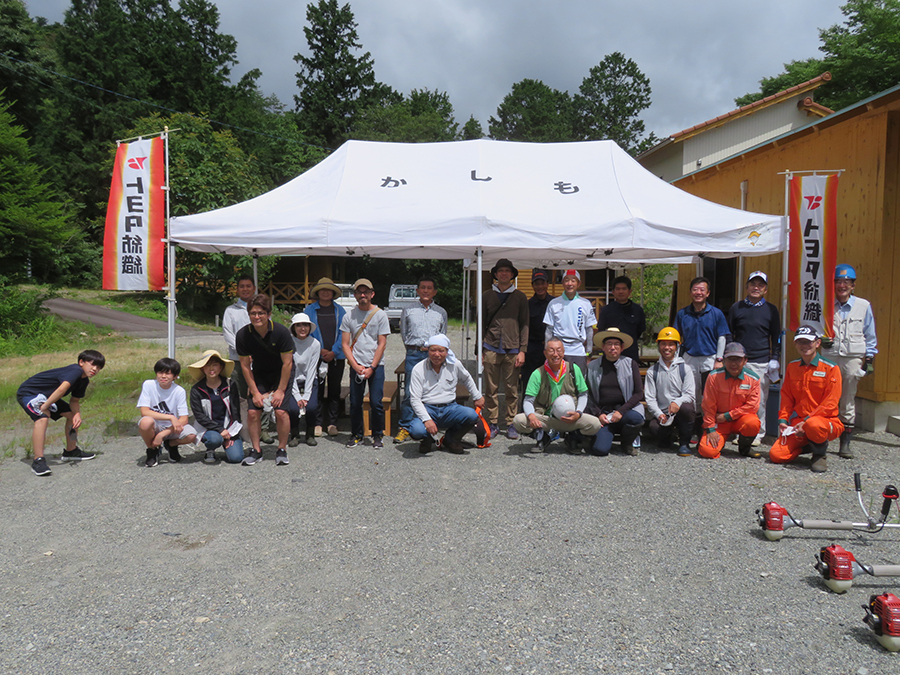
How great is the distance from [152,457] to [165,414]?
43 cm

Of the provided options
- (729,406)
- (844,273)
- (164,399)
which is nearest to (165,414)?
(164,399)

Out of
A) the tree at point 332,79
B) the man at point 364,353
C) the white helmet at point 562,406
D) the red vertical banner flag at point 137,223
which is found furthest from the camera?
the tree at point 332,79

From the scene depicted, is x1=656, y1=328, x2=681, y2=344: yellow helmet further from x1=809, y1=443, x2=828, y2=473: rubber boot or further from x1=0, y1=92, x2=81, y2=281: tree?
x1=0, y1=92, x2=81, y2=281: tree

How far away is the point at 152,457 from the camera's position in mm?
5484

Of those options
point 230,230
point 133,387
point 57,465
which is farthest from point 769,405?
point 133,387

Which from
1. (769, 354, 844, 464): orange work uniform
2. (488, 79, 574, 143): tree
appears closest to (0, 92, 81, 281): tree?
(769, 354, 844, 464): orange work uniform

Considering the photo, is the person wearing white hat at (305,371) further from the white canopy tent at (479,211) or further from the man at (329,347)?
the white canopy tent at (479,211)

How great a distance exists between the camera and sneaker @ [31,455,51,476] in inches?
202

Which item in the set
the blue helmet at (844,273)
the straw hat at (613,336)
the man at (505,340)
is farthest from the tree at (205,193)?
the blue helmet at (844,273)

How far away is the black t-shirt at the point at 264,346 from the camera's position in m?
5.49

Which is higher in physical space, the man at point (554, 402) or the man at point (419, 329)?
the man at point (419, 329)

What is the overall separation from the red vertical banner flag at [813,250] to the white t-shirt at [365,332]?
4.43 metres

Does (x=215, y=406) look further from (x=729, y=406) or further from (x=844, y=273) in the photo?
(x=844, y=273)

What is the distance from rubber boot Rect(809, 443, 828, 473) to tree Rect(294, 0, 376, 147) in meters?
38.4
